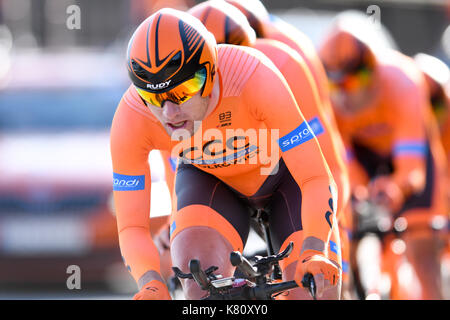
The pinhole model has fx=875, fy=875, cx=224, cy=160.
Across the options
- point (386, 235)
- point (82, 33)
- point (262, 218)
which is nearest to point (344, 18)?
point (386, 235)

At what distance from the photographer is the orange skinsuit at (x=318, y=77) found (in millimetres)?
5230

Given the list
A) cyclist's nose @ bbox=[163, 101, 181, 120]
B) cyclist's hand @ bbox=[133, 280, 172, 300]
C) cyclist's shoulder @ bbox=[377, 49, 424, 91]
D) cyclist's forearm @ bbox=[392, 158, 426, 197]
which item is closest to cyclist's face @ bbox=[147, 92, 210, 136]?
cyclist's nose @ bbox=[163, 101, 181, 120]

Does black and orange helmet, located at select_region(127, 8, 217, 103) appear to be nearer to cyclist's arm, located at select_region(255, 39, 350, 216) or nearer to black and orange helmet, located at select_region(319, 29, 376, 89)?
cyclist's arm, located at select_region(255, 39, 350, 216)

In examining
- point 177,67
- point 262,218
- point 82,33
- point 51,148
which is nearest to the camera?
point 177,67

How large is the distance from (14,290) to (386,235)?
4.23 meters

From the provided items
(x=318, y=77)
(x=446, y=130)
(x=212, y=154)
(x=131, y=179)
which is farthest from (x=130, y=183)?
(x=446, y=130)

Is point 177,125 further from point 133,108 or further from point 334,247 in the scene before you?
point 334,247

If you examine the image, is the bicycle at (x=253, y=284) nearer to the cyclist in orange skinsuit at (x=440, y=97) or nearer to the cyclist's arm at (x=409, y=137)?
the cyclist's arm at (x=409, y=137)

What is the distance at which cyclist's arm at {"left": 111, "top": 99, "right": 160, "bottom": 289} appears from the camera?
434cm

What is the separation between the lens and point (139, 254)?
423 centimetres

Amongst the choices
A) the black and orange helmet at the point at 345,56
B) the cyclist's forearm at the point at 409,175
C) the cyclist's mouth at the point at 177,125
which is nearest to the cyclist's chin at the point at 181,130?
the cyclist's mouth at the point at 177,125
